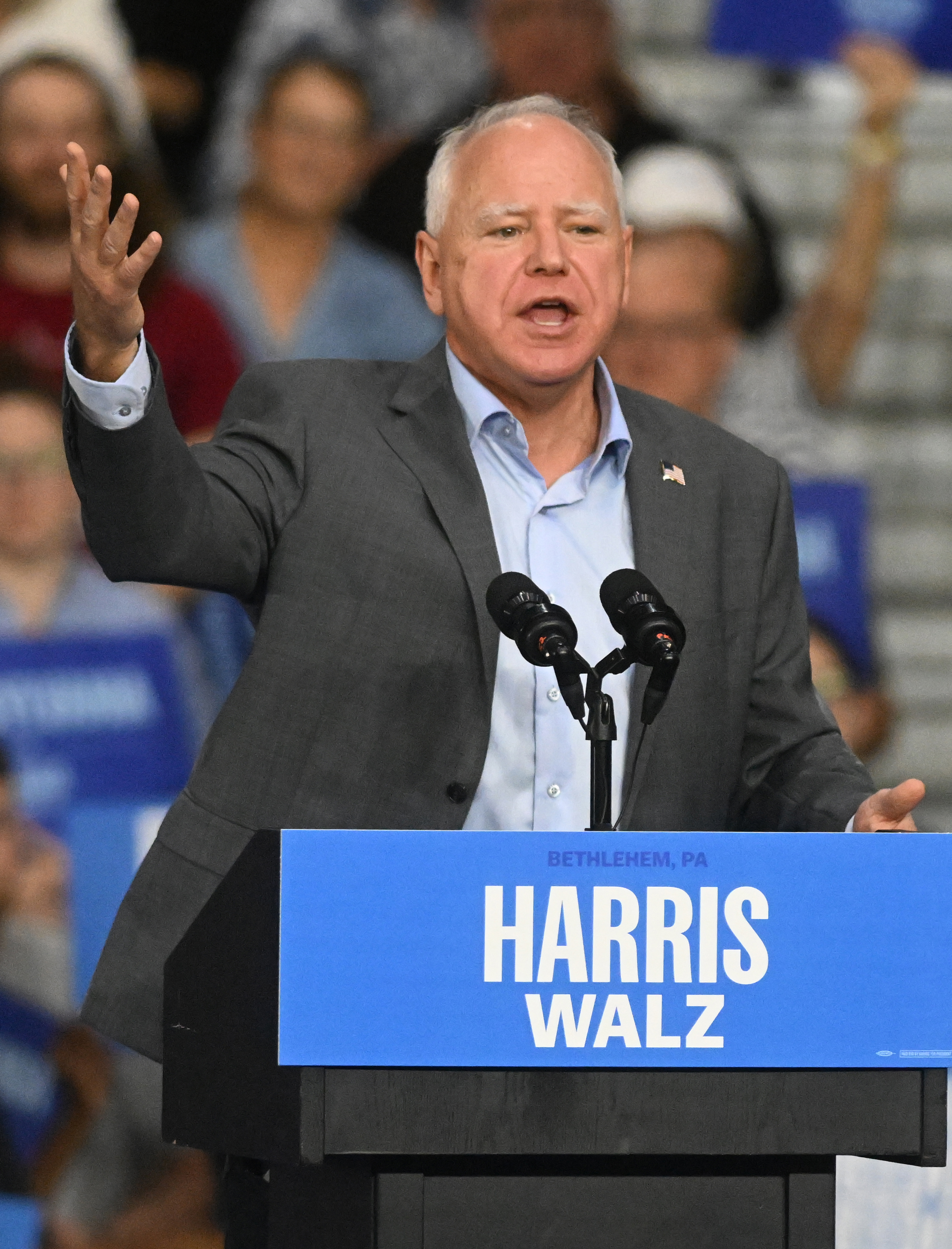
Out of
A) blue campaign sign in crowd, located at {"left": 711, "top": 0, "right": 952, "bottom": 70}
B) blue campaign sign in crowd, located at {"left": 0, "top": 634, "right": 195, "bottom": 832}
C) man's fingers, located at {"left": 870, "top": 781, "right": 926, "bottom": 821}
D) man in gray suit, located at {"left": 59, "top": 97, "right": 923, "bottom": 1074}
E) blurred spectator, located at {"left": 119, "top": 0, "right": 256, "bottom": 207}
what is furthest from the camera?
blue campaign sign in crowd, located at {"left": 711, "top": 0, "right": 952, "bottom": 70}

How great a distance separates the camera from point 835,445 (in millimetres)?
4617

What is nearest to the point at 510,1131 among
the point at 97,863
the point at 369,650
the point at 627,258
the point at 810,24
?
the point at 369,650

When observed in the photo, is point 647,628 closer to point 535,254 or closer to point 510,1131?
point 510,1131

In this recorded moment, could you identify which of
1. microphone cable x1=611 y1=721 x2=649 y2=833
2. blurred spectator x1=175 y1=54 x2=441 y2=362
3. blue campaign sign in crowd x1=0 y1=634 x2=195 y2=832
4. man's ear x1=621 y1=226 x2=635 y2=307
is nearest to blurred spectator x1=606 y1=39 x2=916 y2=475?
blurred spectator x1=175 y1=54 x2=441 y2=362

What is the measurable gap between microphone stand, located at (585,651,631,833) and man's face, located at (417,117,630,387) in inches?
21.9

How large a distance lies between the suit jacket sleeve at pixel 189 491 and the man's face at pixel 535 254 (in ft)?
0.86

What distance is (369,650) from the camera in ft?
6.90

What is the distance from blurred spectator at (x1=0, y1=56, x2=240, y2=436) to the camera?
417 centimetres

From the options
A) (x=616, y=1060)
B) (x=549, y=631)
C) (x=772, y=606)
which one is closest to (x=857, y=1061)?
(x=616, y=1060)

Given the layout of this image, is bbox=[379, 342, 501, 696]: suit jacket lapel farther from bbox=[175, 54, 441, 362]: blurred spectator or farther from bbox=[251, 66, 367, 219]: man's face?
bbox=[251, 66, 367, 219]: man's face

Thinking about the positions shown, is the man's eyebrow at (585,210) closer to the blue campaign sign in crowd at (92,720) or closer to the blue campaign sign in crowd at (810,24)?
the blue campaign sign in crowd at (92,720)

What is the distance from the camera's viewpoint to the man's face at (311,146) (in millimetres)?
4379

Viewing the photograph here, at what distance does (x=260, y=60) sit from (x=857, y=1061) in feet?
10.7

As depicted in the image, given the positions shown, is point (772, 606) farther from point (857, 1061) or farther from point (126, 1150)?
point (126, 1150)
